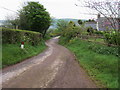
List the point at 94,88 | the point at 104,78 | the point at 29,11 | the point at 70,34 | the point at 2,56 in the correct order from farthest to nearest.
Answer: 1. the point at 29,11
2. the point at 70,34
3. the point at 2,56
4. the point at 104,78
5. the point at 94,88

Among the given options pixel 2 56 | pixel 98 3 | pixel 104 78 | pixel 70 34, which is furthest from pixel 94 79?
pixel 70 34

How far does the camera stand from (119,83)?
422cm

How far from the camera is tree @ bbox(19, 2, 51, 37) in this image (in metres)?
26.2

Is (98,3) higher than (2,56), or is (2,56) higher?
(98,3)

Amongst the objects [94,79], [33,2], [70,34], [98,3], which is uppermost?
[33,2]

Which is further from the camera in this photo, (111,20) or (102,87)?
(111,20)

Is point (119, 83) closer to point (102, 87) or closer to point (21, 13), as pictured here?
point (102, 87)

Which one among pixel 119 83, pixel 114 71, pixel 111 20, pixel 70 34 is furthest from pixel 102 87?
pixel 70 34

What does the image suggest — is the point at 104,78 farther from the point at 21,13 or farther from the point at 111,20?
the point at 21,13

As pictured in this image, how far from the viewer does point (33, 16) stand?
1035 inches

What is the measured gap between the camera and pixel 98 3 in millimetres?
7762

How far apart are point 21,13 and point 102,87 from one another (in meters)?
27.2

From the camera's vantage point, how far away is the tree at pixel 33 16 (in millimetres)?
26188

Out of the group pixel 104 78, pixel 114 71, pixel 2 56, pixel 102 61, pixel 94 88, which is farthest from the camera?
pixel 2 56
